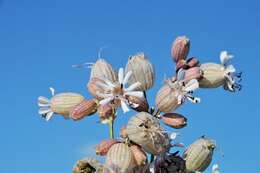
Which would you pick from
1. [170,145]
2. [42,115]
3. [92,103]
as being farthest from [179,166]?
[42,115]

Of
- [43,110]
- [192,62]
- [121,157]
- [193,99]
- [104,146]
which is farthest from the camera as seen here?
[43,110]

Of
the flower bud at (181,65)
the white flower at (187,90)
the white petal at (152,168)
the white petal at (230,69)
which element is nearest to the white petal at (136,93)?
the white flower at (187,90)

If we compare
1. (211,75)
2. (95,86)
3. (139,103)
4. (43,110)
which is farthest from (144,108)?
(43,110)

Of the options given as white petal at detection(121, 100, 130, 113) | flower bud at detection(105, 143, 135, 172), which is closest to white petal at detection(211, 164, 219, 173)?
flower bud at detection(105, 143, 135, 172)

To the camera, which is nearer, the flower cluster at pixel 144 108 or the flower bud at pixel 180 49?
the flower cluster at pixel 144 108

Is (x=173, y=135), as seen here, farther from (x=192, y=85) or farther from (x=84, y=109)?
(x=84, y=109)

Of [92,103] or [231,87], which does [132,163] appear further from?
[231,87]

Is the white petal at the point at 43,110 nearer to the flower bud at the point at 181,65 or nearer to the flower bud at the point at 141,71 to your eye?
the flower bud at the point at 141,71
